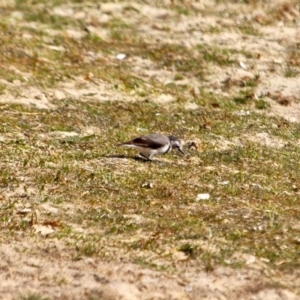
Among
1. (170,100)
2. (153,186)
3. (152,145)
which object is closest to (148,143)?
(152,145)

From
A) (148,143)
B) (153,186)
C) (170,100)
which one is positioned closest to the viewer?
(153,186)

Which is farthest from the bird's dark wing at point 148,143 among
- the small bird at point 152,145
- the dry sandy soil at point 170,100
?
the dry sandy soil at point 170,100

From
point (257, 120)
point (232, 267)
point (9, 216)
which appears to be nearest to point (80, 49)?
point (257, 120)

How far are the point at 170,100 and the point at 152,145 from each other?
517 centimetres

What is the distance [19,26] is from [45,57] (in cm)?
194

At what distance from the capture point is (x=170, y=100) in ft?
63.1

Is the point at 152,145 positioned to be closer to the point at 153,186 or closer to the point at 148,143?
the point at 148,143

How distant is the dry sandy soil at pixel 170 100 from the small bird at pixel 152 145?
9.68ft

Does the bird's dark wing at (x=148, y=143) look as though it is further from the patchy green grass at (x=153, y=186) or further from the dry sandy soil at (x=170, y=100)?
the dry sandy soil at (x=170, y=100)

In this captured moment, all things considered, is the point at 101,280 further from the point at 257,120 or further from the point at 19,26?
the point at 19,26

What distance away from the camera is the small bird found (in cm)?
1419

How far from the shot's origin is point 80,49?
21422 millimetres

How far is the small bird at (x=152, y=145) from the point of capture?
46.5ft

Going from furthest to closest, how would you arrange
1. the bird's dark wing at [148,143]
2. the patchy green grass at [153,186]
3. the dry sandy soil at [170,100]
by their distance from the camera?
1. the bird's dark wing at [148,143]
2. the patchy green grass at [153,186]
3. the dry sandy soil at [170,100]
